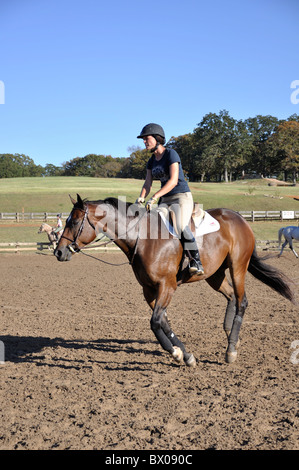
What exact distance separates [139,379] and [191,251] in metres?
2.00

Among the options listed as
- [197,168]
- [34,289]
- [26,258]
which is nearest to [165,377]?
[34,289]

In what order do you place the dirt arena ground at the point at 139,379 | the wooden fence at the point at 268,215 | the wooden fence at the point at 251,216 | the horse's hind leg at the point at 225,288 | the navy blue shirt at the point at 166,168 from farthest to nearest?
the wooden fence at the point at 251,216 < the wooden fence at the point at 268,215 < the horse's hind leg at the point at 225,288 < the navy blue shirt at the point at 166,168 < the dirt arena ground at the point at 139,379

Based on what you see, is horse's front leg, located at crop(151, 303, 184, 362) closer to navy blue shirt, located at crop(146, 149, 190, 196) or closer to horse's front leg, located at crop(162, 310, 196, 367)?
horse's front leg, located at crop(162, 310, 196, 367)

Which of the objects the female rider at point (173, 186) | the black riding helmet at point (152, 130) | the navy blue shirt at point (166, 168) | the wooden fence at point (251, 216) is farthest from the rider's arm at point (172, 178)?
the wooden fence at point (251, 216)

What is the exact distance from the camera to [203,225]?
20.1ft

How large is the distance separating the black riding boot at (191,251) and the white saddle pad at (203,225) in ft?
0.54

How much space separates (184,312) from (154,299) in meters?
3.56

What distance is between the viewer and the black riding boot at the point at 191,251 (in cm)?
572

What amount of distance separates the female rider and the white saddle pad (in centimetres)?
14

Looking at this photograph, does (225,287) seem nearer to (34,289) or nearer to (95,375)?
(95,375)

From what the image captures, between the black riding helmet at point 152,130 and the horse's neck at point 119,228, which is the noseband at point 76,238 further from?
the black riding helmet at point 152,130

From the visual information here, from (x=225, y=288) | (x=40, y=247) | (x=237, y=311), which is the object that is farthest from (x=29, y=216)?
(x=237, y=311)

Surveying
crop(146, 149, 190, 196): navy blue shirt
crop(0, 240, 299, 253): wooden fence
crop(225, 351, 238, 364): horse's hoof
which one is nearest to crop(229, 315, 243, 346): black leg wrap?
crop(225, 351, 238, 364): horse's hoof

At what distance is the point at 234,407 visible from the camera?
14.1 feet
